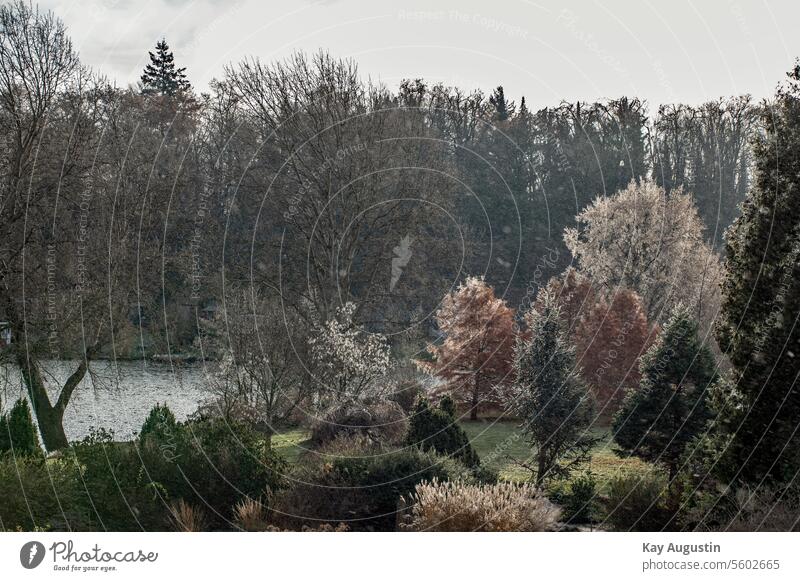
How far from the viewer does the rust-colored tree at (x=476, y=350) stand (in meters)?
30.6

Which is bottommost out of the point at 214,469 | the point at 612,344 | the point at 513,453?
the point at 513,453

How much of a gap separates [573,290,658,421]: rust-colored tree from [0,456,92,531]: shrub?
57.6 feet

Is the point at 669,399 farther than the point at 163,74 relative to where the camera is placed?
No

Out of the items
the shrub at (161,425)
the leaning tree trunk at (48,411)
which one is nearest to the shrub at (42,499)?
the shrub at (161,425)

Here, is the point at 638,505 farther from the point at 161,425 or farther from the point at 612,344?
the point at 612,344

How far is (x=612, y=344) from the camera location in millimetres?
29438

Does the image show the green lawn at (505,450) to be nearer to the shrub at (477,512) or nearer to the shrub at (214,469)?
the shrub at (214,469)

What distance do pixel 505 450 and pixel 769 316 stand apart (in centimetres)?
1240

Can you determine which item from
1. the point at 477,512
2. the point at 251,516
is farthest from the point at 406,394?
the point at 477,512

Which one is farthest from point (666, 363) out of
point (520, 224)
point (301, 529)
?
point (520, 224)

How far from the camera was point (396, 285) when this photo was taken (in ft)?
127

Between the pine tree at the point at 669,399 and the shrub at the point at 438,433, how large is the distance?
3.43 metres

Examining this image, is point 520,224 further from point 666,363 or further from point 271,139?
point 666,363
